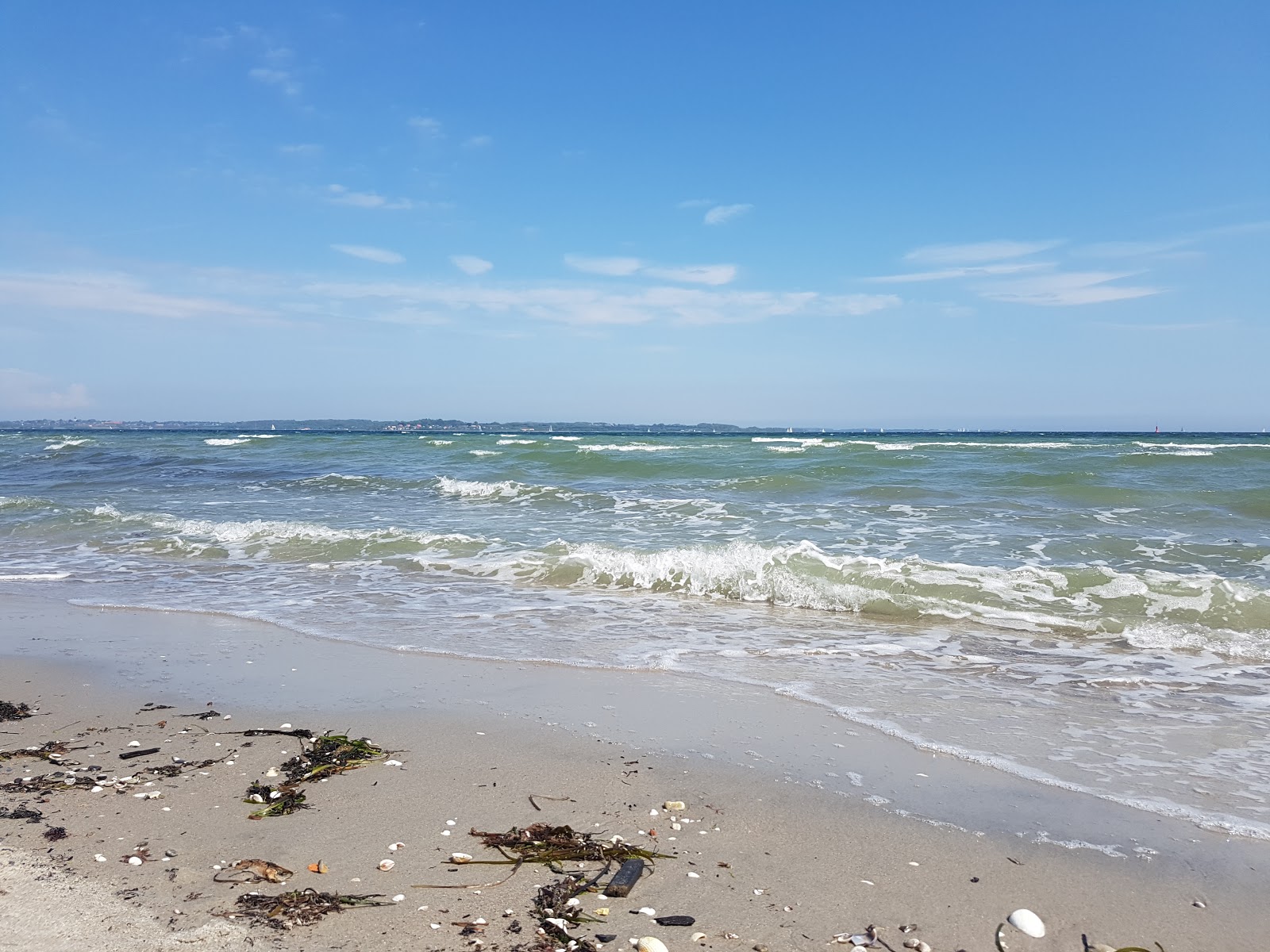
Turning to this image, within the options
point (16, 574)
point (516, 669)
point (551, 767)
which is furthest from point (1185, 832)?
point (16, 574)

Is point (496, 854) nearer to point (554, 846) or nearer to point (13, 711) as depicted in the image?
point (554, 846)

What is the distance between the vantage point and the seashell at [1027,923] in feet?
8.23

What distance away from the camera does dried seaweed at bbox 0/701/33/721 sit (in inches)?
176

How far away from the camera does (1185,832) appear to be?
128 inches

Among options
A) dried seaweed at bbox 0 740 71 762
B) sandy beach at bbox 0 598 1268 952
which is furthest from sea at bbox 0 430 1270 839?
dried seaweed at bbox 0 740 71 762

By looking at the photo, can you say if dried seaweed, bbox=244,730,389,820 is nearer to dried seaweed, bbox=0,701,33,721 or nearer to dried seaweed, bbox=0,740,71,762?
dried seaweed, bbox=0,740,71,762

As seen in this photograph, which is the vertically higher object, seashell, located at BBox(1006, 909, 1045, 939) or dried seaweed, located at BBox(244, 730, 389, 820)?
seashell, located at BBox(1006, 909, 1045, 939)

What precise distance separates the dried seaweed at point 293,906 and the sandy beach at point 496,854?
0.04 meters

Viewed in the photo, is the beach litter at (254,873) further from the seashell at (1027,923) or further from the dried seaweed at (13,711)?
the dried seaweed at (13,711)

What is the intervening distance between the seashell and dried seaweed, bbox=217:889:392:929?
203 centimetres

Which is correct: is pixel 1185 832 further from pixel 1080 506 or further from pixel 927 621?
pixel 1080 506

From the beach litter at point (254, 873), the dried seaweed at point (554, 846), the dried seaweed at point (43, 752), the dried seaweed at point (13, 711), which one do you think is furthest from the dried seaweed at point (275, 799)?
the dried seaweed at point (13, 711)

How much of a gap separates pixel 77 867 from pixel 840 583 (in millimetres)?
6901

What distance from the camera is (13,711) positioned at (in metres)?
4.57
